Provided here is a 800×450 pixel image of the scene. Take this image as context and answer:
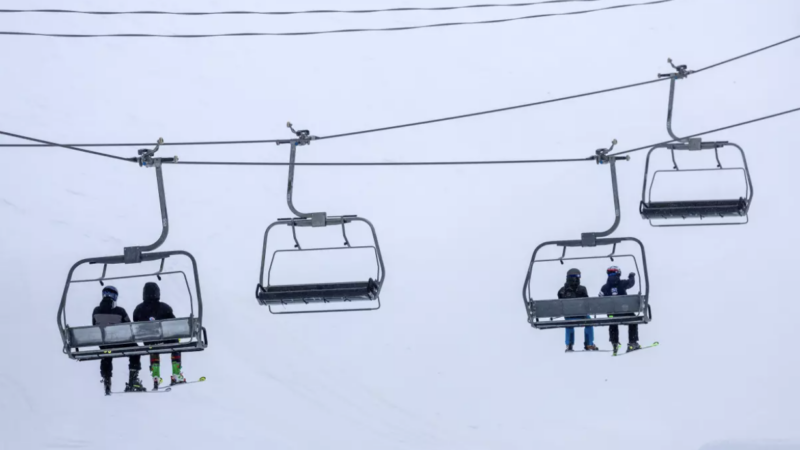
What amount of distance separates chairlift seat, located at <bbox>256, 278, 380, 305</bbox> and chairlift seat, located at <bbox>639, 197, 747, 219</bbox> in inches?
101

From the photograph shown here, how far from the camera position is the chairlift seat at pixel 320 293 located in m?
8.88

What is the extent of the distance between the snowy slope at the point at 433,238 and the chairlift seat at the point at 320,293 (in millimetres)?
11159

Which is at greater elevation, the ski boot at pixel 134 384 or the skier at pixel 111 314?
the skier at pixel 111 314

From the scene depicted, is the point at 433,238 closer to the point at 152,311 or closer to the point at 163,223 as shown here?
the point at 152,311

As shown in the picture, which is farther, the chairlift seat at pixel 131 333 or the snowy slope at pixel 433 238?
the snowy slope at pixel 433 238

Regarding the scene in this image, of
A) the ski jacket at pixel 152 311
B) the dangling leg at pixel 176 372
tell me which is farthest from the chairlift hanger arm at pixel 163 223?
the dangling leg at pixel 176 372

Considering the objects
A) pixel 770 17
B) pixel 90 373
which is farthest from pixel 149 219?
pixel 770 17

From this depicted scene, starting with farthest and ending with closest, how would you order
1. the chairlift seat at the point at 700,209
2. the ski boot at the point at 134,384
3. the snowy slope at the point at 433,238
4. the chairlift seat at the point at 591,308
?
1. the snowy slope at the point at 433,238
2. the ski boot at the point at 134,384
3. the chairlift seat at the point at 700,209
4. the chairlift seat at the point at 591,308

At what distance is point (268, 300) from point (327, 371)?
38.3 ft

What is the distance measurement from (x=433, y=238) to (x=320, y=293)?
1157 cm

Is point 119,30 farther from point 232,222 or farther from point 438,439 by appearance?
point 438,439

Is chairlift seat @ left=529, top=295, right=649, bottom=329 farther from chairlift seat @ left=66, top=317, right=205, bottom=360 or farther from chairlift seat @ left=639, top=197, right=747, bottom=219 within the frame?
chairlift seat @ left=66, top=317, right=205, bottom=360

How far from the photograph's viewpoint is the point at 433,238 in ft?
67.1

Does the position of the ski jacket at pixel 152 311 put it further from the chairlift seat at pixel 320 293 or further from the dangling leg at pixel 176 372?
the chairlift seat at pixel 320 293
